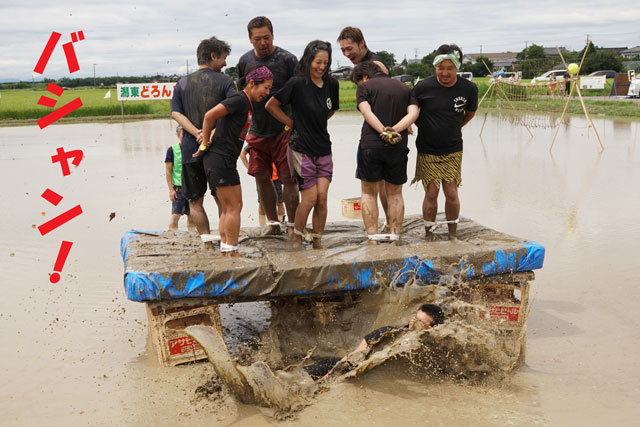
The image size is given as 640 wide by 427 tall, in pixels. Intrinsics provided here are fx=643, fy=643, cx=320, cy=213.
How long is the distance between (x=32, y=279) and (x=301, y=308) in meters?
3.35

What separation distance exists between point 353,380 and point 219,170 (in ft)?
6.97

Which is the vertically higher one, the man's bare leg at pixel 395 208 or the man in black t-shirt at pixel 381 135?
the man in black t-shirt at pixel 381 135

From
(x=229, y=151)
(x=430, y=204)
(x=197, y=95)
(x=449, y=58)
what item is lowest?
(x=430, y=204)

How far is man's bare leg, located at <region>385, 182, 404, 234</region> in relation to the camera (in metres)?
6.16

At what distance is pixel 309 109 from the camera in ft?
19.6

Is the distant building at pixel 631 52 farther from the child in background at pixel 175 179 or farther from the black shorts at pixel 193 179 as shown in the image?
the black shorts at pixel 193 179

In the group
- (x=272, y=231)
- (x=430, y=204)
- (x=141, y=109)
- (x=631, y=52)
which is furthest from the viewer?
(x=631, y=52)

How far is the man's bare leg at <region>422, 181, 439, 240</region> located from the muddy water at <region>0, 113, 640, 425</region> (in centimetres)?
126

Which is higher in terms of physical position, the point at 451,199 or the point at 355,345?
the point at 451,199

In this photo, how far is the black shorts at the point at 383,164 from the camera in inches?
237

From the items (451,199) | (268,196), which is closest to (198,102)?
(268,196)

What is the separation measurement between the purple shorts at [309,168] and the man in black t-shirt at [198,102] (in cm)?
84

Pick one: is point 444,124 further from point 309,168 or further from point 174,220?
point 174,220

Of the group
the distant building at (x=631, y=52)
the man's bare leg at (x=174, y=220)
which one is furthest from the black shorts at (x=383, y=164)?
→ the distant building at (x=631, y=52)
